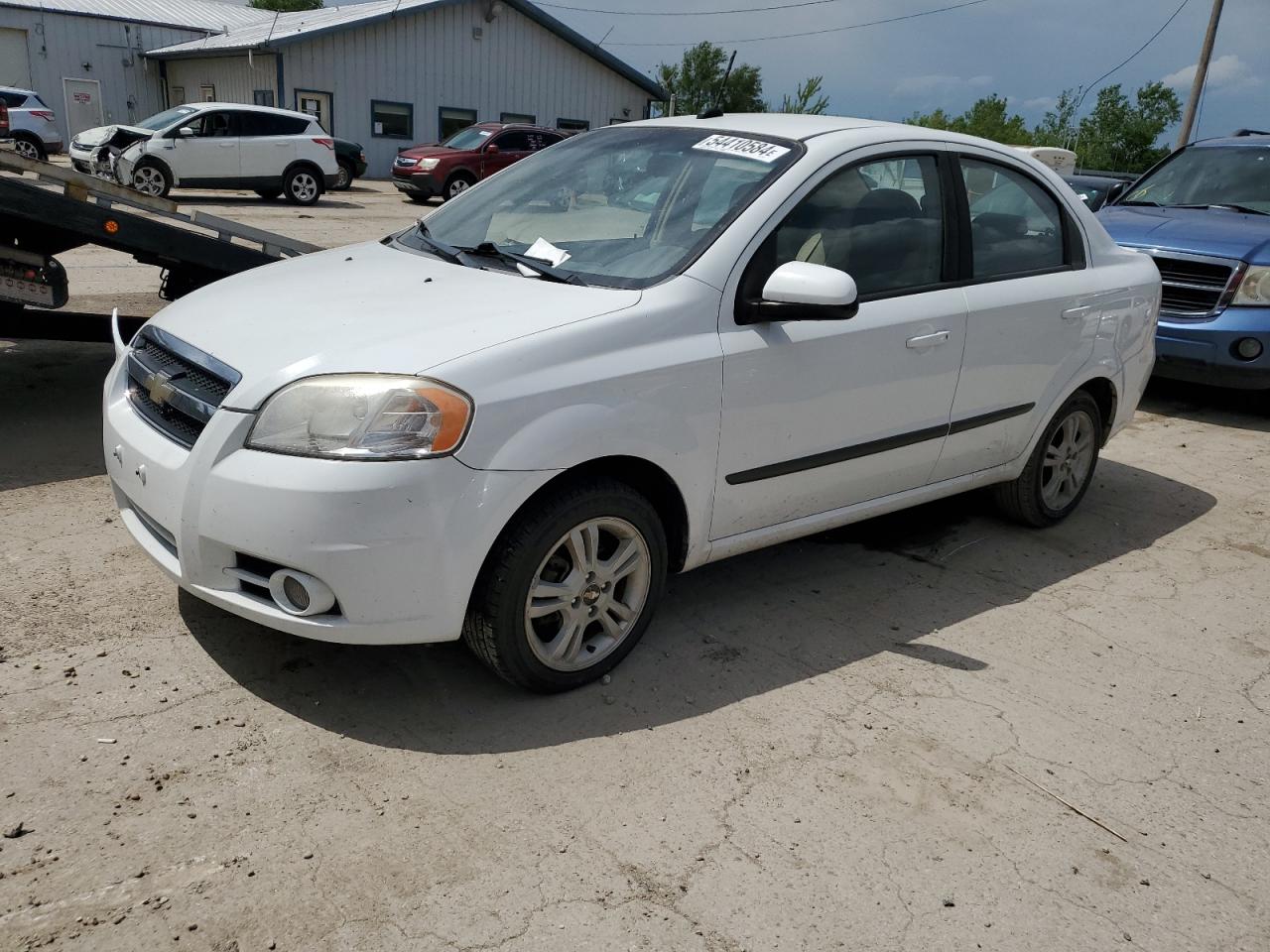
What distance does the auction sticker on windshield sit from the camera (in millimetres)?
3824

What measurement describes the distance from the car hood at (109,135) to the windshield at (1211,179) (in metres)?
16.3

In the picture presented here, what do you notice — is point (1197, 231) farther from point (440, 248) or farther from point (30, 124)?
point (30, 124)

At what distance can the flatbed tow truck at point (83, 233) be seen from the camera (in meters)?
5.02

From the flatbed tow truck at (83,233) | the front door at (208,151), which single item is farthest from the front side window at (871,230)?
the front door at (208,151)

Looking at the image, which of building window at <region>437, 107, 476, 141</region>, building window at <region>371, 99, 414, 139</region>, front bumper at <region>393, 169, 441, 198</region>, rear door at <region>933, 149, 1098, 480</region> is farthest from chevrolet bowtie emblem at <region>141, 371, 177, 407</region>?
building window at <region>437, 107, 476, 141</region>

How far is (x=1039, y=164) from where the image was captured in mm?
4844

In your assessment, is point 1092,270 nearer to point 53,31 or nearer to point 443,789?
point 443,789

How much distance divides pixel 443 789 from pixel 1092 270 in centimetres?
371

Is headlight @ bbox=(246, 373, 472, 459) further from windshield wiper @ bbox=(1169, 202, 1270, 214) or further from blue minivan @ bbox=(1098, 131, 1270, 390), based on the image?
windshield wiper @ bbox=(1169, 202, 1270, 214)

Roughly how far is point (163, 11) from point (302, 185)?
18858 mm

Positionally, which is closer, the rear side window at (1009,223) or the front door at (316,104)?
the rear side window at (1009,223)

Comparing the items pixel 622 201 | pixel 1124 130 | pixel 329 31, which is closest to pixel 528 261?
pixel 622 201

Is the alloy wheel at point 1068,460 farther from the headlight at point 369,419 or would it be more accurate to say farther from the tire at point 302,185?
the tire at point 302,185

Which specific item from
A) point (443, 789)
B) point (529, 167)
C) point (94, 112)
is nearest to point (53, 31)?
point (94, 112)
